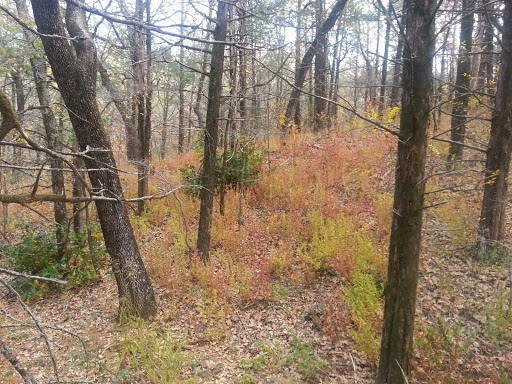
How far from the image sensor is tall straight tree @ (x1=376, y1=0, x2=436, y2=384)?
2.67 meters

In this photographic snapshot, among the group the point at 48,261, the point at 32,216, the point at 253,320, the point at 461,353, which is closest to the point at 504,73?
the point at 461,353

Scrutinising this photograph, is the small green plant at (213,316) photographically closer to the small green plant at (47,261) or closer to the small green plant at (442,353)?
the small green plant at (47,261)

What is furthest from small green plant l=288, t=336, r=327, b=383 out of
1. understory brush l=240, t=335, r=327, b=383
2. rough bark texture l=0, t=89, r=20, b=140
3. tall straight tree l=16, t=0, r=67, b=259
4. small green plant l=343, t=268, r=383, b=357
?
tall straight tree l=16, t=0, r=67, b=259

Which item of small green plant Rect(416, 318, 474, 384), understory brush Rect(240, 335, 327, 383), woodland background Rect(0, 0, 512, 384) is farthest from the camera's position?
understory brush Rect(240, 335, 327, 383)

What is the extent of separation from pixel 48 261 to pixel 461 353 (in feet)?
24.6

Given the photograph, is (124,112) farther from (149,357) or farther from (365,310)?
(365,310)

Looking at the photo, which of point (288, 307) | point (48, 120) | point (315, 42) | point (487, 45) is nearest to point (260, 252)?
point (288, 307)

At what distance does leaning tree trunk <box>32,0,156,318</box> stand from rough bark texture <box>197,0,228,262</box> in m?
1.56

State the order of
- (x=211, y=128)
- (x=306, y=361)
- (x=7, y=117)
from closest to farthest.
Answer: (x=7, y=117) < (x=306, y=361) < (x=211, y=128)

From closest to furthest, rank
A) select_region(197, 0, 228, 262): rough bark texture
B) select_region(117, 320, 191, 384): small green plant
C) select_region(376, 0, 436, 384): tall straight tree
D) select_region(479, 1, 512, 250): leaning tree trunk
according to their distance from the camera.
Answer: select_region(376, 0, 436, 384): tall straight tree → select_region(117, 320, 191, 384): small green plant → select_region(479, 1, 512, 250): leaning tree trunk → select_region(197, 0, 228, 262): rough bark texture

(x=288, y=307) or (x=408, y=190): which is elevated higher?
(x=408, y=190)

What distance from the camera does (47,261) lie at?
6.52 meters

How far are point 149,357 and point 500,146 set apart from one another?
21.3 ft

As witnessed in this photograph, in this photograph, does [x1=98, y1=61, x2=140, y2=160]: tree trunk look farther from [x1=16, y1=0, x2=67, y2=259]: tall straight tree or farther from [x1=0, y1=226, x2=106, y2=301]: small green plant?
[x1=0, y1=226, x2=106, y2=301]: small green plant
